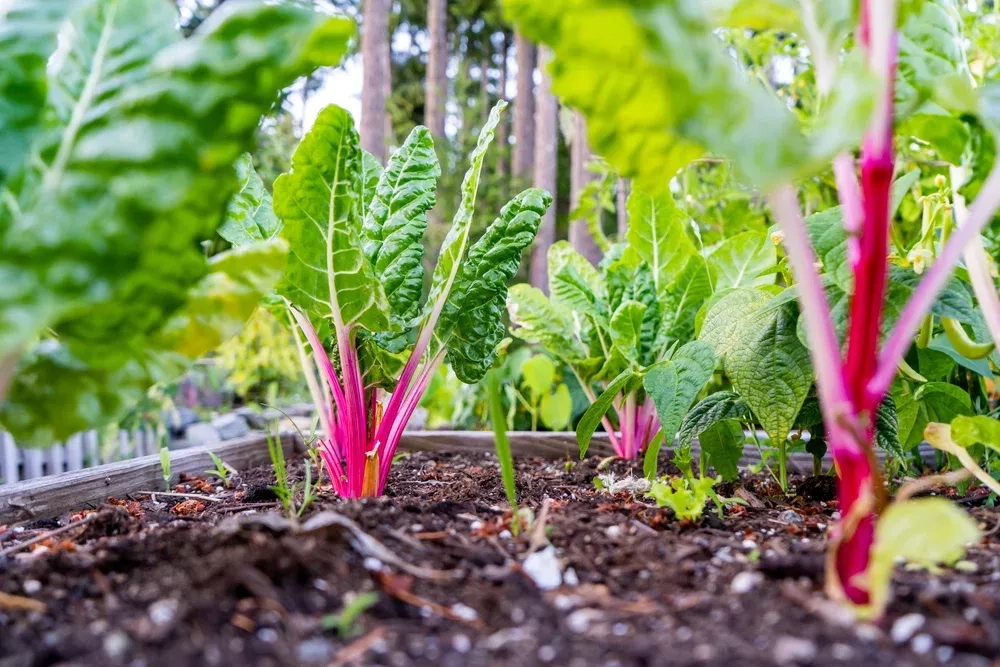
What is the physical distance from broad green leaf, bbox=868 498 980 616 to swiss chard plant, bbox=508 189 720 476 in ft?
2.82

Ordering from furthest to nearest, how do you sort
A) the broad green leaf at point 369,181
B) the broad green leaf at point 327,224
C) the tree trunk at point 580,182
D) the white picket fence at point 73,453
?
the tree trunk at point 580,182 → the white picket fence at point 73,453 → the broad green leaf at point 369,181 → the broad green leaf at point 327,224

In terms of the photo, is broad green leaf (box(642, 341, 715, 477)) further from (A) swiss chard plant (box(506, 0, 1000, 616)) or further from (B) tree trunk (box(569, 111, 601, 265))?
(B) tree trunk (box(569, 111, 601, 265))

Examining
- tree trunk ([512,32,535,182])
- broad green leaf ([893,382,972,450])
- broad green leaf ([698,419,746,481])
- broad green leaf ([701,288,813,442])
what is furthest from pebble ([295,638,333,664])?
tree trunk ([512,32,535,182])

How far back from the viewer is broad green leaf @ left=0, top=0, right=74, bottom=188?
2.36 feet

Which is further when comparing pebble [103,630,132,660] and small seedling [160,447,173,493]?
small seedling [160,447,173,493]

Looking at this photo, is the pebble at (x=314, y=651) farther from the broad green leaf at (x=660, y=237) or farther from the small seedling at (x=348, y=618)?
the broad green leaf at (x=660, y=237)

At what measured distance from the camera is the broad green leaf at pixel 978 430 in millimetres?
859

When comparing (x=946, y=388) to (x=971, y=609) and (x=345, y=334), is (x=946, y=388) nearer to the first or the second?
(x=971, y=609)

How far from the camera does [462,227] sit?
4.19 feet

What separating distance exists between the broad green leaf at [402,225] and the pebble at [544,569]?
61 cm

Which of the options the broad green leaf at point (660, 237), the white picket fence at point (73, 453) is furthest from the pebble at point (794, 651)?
the white picket fence at point (73, 453)

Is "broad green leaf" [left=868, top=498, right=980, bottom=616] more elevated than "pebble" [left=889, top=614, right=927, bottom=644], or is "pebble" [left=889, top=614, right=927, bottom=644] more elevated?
"broad green leaf" [left=868, top=498, right=980, bottom=616]

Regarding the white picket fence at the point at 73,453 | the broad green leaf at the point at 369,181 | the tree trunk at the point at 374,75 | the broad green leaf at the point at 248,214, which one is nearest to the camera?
the broad green leaf at the point at 248,214

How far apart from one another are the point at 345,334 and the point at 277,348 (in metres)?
5.30
